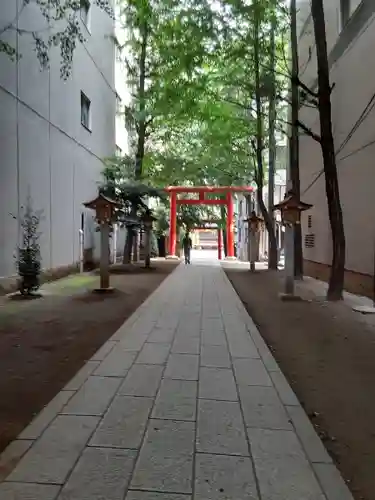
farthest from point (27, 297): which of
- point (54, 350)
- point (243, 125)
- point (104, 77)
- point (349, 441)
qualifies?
point (104, 77)

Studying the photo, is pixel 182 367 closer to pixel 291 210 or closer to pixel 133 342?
pixel 133 342

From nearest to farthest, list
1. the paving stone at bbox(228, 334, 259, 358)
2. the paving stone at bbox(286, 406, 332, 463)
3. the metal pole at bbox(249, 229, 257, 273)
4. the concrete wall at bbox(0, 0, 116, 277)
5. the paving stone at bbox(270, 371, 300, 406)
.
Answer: the paving stone at bbox(286, 406, 332, 463)
the paving stone at bbox(270, 371, 300, 406)
the paving stone at bbox(228, 334, 259, 358)
the concrete wall at bbox(0, 0, 116, 277)
the metal pole at bbox(249, 229, 257, 273)

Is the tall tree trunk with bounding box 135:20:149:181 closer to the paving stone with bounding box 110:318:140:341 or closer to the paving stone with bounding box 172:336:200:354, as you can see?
the paving stone with bounding box 110:318:140:341

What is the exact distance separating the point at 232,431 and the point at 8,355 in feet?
9.98

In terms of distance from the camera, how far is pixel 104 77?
68.1ft

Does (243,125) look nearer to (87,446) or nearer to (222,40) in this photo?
(222,40)

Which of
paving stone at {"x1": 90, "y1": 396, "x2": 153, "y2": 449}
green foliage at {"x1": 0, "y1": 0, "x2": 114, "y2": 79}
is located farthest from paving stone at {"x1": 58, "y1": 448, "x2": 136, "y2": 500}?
green foliage at {"x1": 0, "y1": 0, "x2": 114, "y2": 79}

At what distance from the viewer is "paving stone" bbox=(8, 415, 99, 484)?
9.46 ft

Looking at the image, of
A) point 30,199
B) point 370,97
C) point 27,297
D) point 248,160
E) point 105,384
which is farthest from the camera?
point 248,160

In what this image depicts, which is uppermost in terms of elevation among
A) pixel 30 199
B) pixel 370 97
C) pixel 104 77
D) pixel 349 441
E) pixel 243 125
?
pixel 104 77

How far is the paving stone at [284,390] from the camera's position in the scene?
14.1 ft

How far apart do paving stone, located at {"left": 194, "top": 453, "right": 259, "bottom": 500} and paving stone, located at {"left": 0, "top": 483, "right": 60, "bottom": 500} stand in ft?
2.42

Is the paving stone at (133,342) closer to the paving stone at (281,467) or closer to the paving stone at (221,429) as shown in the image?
the paving stone at (221,429)

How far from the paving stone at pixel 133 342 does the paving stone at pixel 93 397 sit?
131cm
